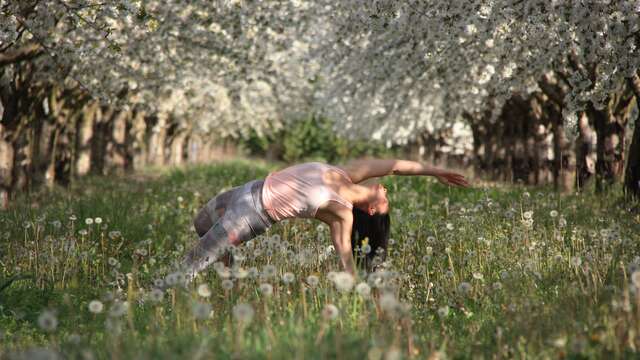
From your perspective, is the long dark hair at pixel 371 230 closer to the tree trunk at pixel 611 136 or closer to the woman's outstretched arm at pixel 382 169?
the woman's outstretched arm at pixel 382 169

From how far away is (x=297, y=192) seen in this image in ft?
20.2

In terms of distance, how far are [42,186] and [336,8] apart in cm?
821

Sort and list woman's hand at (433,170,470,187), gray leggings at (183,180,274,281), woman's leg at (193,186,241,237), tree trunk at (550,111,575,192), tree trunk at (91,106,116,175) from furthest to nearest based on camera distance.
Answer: tree trunk at (91,106,116,175) → tree trunk at (550,111,575,192) → woman's leg at (193,186,241,237) → woman's hand at (433,170,470,187) → gray leggings at (183,180,274,281)

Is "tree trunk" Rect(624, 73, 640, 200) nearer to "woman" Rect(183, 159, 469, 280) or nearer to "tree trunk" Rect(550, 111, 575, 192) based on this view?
"tree trunk" Rect(550, 111, 575, 192)

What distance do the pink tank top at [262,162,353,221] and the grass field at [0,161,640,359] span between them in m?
0.47

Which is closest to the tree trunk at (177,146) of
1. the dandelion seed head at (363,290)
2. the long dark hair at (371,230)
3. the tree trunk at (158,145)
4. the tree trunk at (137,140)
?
the tree trunk at (158,145)

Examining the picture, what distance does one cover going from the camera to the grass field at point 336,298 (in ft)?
14.0

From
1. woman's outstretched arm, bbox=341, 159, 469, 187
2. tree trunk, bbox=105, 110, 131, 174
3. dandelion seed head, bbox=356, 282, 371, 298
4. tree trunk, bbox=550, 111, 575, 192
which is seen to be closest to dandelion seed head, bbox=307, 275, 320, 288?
dandelion seed head, bbox=356, 282, 371, 298

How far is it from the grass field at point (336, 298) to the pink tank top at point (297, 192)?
472mm

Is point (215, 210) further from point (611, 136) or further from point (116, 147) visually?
point (116, 147)

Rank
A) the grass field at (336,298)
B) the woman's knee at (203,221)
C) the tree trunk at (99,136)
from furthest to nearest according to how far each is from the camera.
Result: the tree trunk at (99,136), the woman's knee at (203,221), the grass field at (336,298)

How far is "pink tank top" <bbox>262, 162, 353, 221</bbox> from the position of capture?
6.02m

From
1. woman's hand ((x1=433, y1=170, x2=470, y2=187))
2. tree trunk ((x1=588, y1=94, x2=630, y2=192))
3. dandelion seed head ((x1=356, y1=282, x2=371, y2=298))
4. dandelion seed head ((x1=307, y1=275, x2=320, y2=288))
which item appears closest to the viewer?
dandelion seed head ((x1=356, y1=282, x2=371, y2=298))

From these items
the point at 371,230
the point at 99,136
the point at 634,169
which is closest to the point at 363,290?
the point at 371,230
